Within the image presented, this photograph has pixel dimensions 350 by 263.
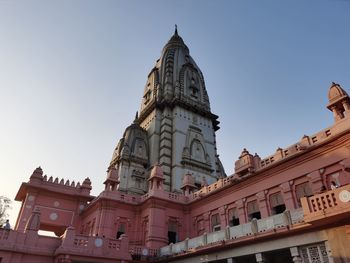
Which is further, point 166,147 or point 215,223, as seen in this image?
point 166,147

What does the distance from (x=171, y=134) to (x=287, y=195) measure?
20606 mm

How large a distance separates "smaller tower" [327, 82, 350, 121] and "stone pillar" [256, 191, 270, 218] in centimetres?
624

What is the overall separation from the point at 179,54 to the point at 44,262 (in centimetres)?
3560

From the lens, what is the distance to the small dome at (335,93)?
1549 cm

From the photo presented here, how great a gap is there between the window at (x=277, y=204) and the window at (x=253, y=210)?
118 cm

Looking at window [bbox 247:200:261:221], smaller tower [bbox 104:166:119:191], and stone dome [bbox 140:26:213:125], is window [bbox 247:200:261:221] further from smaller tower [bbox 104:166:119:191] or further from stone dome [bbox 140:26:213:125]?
stone dome [bbox 140:26:213:125]

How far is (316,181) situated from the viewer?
15.5 metres

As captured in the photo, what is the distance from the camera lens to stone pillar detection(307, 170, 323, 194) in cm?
1530

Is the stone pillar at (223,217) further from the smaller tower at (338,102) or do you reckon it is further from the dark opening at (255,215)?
the smaller tower at (338,102)

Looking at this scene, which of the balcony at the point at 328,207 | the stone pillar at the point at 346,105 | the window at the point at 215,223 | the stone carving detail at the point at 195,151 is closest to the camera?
the balcony at the point at 328,207

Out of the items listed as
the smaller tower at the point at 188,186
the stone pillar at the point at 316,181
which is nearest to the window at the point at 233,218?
the stone pillar at the point at 316,181

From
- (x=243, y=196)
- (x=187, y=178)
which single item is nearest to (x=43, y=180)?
(x=187, y=178)

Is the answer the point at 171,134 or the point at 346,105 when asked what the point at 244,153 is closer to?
the point at 346,105

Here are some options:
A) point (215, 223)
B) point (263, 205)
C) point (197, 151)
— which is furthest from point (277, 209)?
point (197, 151)
